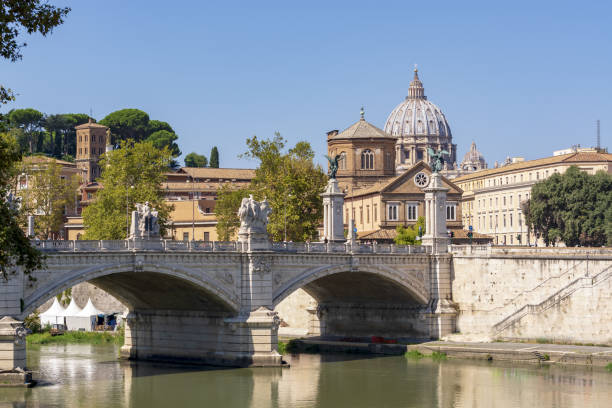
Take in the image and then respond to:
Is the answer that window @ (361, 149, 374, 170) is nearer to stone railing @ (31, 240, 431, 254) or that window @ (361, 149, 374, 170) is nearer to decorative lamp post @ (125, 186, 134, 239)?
decorative lamp post @ (125, 186, 134, 239)

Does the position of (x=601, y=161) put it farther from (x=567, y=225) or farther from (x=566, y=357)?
(x=566, y=357)

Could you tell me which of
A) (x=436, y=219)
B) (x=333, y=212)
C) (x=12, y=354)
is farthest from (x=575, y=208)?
(x=12, y=354)

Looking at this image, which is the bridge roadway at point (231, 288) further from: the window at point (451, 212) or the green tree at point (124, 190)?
the window at point (451, 212)

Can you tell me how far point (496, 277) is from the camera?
199ft

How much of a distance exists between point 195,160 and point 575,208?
72.8 meters

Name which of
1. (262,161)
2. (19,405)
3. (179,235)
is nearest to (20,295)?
(19,405)

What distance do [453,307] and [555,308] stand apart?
651 centimetres

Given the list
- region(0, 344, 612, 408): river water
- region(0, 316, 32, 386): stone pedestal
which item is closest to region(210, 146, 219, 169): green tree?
region(0, 344, 612, 408): river water

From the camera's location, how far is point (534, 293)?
59.1m

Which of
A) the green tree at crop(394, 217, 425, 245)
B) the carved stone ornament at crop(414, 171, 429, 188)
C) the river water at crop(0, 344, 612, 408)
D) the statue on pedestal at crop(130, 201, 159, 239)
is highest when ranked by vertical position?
the carved stone ornament at crop(414, 171, 429, 188)

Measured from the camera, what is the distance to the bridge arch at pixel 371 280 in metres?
56.6

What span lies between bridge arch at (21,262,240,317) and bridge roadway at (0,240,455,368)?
5 centimetres

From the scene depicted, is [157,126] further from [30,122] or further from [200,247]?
[200,247]

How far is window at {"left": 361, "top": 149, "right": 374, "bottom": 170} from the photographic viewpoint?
353ft
